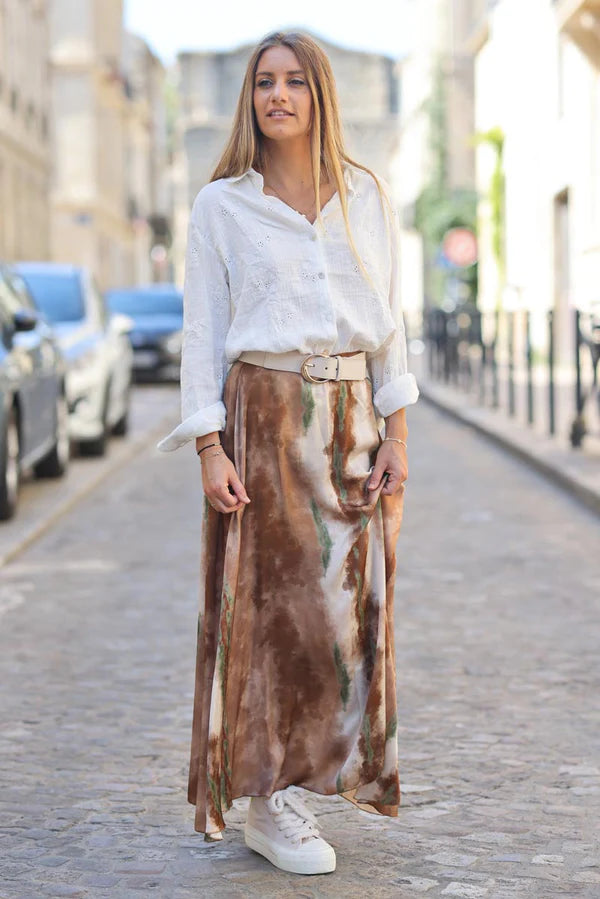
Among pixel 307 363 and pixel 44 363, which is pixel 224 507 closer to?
pixel 307 363

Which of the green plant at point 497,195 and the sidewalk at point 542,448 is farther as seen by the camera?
the green plant at point 497,195

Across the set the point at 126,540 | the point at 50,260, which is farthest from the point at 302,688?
the point at 50,260

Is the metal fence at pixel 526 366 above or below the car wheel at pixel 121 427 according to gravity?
above

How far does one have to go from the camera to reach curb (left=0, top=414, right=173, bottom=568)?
917 cm

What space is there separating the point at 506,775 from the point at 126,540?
5248mm

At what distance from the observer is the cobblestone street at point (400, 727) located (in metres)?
3.77

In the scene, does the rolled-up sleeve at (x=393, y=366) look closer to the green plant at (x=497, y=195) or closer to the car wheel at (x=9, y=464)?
the car wheel at (x=9, y=464)

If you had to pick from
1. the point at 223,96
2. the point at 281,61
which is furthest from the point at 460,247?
the point at 223,96

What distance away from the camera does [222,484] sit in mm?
3678

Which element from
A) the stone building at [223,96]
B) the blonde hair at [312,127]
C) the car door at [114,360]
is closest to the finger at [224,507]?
the blonde hair at [312,127]

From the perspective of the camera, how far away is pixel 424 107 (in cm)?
5062

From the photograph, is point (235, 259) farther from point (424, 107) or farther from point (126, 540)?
point (424, 107)

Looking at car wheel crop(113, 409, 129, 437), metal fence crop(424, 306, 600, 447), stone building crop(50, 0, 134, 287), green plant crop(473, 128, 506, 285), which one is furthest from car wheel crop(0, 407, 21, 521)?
stone building crop(50, 0, 134, 287)

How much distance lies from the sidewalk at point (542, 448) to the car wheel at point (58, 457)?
356 centimetres
